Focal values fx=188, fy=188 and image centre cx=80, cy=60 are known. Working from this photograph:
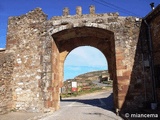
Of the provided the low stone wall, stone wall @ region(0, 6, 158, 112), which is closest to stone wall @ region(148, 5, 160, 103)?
stone wall @ region(0, 6, 158, 112)

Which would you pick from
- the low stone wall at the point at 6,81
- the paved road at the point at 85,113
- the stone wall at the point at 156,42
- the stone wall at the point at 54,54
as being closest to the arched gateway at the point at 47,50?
the stone wall at the point at 54,54

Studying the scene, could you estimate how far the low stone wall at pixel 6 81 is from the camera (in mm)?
8781

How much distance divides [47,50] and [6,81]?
100 inches

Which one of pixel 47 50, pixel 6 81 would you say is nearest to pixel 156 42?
pixel 47 50

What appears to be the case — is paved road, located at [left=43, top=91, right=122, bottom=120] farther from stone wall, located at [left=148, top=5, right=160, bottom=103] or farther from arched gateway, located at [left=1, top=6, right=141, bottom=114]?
stone wall, located at [left=148, top=5, right=160, bottom=103]

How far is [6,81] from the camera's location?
927cm

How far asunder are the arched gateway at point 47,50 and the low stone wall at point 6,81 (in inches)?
6.4

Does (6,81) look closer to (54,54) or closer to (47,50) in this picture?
(47,50)

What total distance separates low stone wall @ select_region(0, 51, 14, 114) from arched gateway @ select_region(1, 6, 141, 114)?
0.16m

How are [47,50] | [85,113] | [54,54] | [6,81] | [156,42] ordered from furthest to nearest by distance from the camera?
[54,54], [47,50], [6,81], [156,42], [85,113]

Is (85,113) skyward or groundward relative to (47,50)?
groundward

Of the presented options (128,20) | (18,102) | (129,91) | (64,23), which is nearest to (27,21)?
(64,23)

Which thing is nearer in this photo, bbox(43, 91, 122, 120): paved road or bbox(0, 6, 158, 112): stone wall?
bbox(43, 91, 122, 120): paved road

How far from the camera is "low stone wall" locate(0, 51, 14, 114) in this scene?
8.78 m
